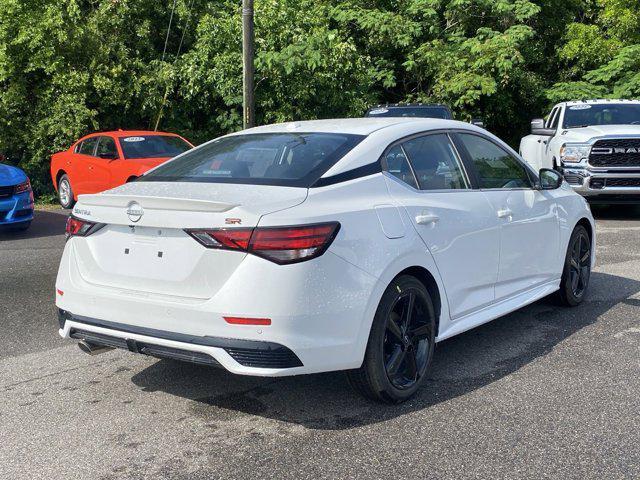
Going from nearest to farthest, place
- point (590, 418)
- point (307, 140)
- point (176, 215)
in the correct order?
point (176, 215)
point (590, 418)
point (307, 140)

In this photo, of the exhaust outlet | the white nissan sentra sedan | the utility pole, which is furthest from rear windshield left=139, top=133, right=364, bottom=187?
the utility pole

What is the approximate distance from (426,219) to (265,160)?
1002 millimetres

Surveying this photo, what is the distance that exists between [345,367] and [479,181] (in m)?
1.92

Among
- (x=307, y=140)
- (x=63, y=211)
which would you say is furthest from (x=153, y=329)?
(x=63, y=211)

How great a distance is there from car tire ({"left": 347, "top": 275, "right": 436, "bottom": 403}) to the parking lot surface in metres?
0.13

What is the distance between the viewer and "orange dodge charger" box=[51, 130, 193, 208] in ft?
47.5

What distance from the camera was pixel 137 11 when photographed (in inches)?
773

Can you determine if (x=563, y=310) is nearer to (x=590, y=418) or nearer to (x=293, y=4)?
(x=590, y=418)

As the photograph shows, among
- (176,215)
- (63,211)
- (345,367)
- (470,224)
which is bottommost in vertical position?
(63,211)

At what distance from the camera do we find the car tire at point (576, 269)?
21.3 ft

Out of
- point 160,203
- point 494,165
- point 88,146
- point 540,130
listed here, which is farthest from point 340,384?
point 88,146

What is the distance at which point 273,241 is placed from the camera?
12.4ft

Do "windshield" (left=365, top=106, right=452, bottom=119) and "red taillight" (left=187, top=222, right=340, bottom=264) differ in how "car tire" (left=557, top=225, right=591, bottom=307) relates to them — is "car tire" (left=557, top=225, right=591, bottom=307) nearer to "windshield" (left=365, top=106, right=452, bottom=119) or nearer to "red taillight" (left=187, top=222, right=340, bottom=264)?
"red taillight" (left=187, top=222, right=340, bottom=264)

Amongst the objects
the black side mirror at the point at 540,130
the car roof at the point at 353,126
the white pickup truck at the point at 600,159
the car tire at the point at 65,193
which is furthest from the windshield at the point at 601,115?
the car tire at the point at 65,193
